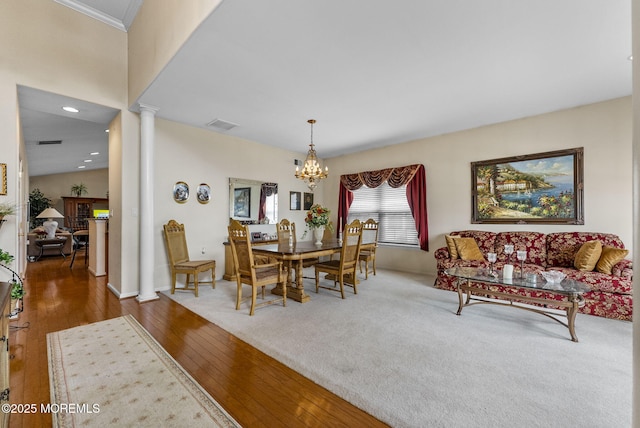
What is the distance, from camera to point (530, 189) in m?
4.37

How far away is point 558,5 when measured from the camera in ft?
6.88

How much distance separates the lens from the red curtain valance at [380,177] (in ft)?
18.5

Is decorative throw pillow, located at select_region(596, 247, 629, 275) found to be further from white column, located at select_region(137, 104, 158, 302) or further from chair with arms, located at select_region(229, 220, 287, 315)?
white column, located at select_region(137, 104, 158, 302)

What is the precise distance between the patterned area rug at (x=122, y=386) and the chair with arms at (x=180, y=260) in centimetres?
139

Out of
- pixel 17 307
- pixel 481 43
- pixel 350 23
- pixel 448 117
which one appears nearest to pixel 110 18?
pixel 350 23

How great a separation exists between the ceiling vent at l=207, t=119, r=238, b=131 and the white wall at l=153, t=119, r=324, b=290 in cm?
26

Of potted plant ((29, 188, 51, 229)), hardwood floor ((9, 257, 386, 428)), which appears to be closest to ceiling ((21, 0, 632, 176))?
hardwood floor ((9, 257, 386, 428))

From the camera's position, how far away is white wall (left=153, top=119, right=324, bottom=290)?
4395 millimetres

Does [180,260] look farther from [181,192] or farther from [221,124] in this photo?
[221,124]

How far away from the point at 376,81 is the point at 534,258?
11.6 ft

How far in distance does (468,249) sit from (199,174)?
473 cm

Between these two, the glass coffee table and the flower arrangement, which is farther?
the flower arrangement

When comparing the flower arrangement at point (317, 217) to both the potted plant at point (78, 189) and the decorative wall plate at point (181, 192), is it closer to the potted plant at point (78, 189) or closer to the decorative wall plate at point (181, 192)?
the decorative wall plate at point (181, 192)

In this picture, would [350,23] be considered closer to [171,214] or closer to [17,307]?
[171,214]
